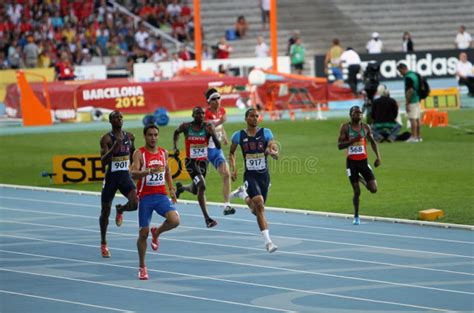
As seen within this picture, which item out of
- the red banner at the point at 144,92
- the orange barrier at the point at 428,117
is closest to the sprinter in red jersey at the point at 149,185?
the orange barrier at the point at 428,117

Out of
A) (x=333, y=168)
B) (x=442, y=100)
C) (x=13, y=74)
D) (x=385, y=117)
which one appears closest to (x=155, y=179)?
(x=333, y=168)

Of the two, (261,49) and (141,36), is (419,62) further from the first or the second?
(141,36)

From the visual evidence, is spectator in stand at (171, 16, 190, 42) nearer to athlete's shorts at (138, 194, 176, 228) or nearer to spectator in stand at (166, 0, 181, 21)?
spectator in stand at (166, 0, 181, 21)

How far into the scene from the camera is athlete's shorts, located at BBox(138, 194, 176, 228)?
50.6ft

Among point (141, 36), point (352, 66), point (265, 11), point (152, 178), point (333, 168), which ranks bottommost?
point (333, 168)

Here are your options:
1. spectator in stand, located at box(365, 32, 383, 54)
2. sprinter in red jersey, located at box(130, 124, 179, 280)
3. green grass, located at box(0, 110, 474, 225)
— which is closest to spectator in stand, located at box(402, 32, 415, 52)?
spectator in stand, located at box(365, 32, 383, 54)

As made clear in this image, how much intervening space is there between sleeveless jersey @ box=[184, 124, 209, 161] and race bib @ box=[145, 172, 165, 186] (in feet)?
14.1

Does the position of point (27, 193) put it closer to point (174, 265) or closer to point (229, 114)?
point (174, 265)

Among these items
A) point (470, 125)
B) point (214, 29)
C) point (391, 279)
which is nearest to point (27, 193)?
point (391, 279)

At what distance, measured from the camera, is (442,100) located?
40188 millimetres

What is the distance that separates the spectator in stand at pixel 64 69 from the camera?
4441 centimetres

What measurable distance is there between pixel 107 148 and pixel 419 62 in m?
33.2

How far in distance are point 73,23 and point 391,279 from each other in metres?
35.0

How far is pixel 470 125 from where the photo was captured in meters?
35.6
